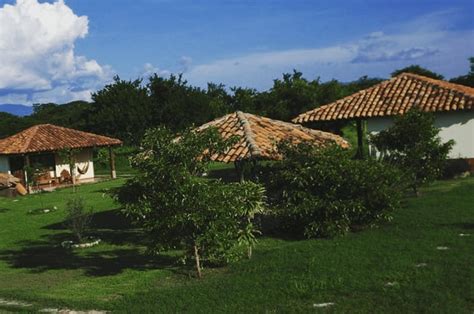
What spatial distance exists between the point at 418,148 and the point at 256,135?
572cm

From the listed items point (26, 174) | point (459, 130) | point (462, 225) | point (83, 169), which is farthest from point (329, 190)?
point (83, 169)

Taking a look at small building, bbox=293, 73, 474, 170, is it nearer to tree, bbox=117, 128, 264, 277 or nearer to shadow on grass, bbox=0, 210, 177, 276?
shadow on grass, bbox=0, 210, 177, 276

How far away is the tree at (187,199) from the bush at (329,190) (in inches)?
105

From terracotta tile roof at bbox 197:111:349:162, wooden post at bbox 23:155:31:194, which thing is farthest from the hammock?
terracotta tile roof at bbox 197:111:349:162

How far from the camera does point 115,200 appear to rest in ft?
32.4

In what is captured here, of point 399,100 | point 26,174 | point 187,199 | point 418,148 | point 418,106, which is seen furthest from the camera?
point 26,174

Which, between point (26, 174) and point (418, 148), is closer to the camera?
point (418, 148)

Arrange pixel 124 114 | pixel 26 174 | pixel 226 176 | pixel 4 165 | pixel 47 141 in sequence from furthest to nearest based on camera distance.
→ pixel 124 114 < pixel 47 141 < pixel 4 165 < pixel 26 174 < pixel 226 176

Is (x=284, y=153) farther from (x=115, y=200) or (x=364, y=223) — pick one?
(x=115, y=200)

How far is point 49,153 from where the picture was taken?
31516 millimetres

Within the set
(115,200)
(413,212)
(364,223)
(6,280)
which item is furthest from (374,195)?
(6,280)

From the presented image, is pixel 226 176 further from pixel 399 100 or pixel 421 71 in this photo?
pixel 421 71

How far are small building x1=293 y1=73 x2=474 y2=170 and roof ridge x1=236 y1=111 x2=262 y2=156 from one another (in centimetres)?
761

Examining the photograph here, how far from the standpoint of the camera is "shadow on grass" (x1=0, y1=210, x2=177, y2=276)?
11.0 meters
